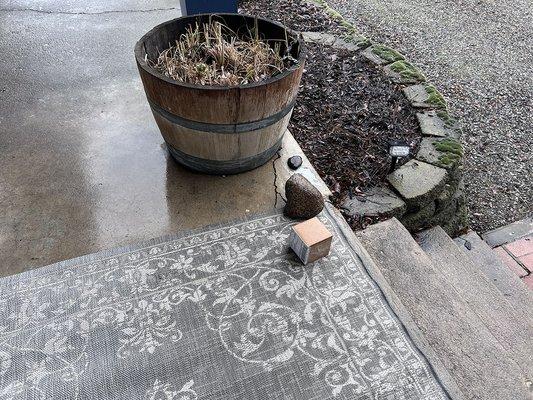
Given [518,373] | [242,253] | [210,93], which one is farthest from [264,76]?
[518,373]

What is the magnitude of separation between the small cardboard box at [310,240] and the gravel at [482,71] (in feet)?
4.94

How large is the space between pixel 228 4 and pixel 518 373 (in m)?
2.39

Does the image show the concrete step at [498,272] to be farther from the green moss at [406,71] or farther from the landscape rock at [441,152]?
the green moss at [406,71]

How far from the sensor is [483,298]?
203 centimetres

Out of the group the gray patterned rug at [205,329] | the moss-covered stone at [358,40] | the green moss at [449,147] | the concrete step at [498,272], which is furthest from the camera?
the moss-covered stone at [358,40]

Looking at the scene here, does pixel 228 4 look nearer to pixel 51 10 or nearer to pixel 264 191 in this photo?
pixel 264 191

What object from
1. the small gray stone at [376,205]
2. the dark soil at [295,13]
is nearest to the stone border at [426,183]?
the small gray stone at [376,205]

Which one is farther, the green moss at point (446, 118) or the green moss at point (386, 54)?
the green moss at point (386, 54)

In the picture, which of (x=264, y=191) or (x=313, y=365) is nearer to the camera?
(x=313, y=365)

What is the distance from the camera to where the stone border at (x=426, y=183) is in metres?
2.10

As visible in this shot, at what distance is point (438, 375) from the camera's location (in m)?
1.40

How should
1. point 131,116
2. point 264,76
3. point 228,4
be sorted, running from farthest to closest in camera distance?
point 228,4
point 131,116
point 264,76

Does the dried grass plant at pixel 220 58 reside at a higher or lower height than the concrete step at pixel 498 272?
higher

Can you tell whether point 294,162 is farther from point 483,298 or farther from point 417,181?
point 483,298
